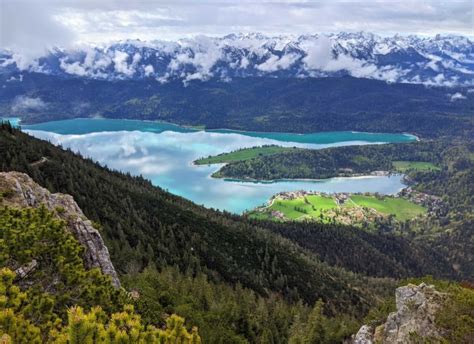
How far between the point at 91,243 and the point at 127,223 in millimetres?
64613

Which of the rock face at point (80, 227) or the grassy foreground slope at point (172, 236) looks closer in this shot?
the rock face at point (80, 227)

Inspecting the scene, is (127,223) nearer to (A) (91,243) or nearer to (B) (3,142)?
(B) (3,142)

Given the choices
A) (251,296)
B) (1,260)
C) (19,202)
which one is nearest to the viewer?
(1,260)

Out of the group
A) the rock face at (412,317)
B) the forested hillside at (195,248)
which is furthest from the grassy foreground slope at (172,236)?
the rock face at (412,317)

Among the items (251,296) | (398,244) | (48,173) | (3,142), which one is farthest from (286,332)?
(398,244)

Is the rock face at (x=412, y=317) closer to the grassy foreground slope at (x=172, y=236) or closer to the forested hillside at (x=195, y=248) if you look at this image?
the forested hillside at (x=195, y=248)

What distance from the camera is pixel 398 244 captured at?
6590 inches

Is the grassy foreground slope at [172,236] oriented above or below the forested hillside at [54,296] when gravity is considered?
below

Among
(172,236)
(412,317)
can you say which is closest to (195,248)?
(172,236)

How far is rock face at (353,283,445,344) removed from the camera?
98.1 ft

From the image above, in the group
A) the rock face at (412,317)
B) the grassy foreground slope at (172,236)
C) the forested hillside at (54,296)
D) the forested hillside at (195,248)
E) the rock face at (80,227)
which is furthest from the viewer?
the grassy foreground slope at (172,236)

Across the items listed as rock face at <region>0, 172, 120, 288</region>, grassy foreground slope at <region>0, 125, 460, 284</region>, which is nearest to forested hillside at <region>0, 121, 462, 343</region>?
grassy foreground slope at <region>0, 125, 460, 284</region>

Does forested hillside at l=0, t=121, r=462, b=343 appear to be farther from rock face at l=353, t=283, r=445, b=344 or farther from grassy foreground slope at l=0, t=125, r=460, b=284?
rock face at l=353, t=283, r=445, b=344

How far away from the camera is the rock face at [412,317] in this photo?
98.1 ft
